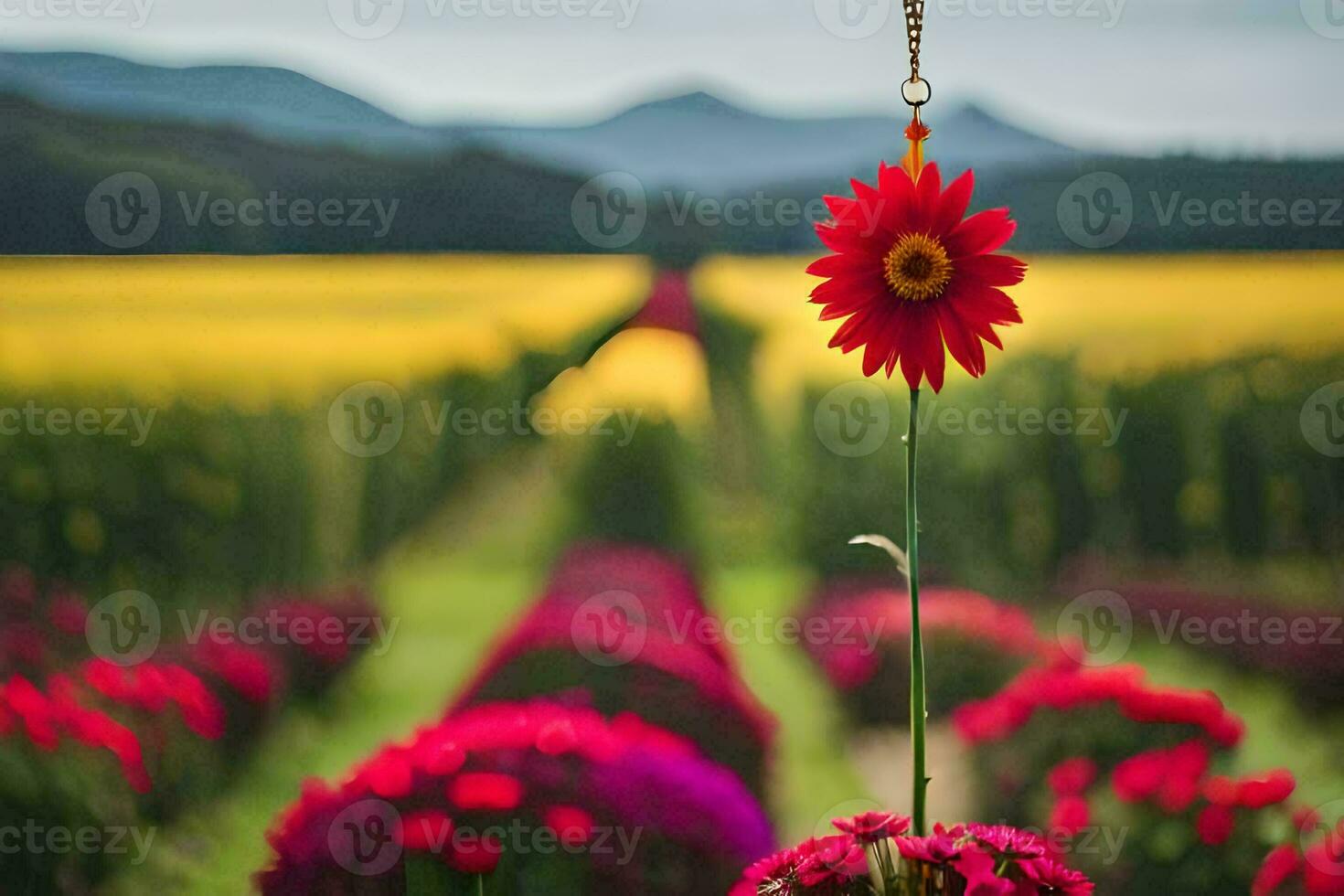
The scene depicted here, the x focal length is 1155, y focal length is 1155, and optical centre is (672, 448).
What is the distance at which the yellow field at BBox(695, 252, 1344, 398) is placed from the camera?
146 centimetres

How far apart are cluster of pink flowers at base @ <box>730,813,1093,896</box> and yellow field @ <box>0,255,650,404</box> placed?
0.69m

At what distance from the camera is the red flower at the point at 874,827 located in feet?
3.63

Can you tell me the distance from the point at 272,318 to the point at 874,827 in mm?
937

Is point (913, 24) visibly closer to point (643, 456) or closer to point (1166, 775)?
point (643, 456)

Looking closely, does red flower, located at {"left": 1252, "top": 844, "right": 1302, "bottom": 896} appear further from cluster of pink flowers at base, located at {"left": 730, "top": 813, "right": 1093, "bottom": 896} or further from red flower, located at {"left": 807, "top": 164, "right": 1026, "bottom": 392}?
red flower, located at {"left": 807, "top": 164, "right": 1026, "bottom": 392}

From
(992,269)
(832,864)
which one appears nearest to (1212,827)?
(832,864)

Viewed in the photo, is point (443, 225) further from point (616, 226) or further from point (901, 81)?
point (901, 81)

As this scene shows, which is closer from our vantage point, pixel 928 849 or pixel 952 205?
pixel 928 849

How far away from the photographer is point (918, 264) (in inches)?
46.1

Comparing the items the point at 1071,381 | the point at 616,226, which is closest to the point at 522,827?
the point at 616,226

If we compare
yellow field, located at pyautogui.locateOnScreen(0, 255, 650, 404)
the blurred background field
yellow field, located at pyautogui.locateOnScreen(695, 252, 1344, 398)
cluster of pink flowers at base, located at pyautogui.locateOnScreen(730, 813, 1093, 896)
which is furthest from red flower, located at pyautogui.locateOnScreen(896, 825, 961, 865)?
yellow field, located at pyautogui.locateOnScreen(0, 255, 650, 404)

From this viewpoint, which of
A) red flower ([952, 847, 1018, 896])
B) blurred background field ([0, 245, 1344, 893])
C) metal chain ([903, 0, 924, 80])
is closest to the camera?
red flower ([952, 847, 1018, 896])

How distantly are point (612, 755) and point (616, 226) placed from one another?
25.8 inches

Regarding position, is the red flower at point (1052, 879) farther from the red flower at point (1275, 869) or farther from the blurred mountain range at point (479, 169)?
the blurred mountain range at point (479, 169)
